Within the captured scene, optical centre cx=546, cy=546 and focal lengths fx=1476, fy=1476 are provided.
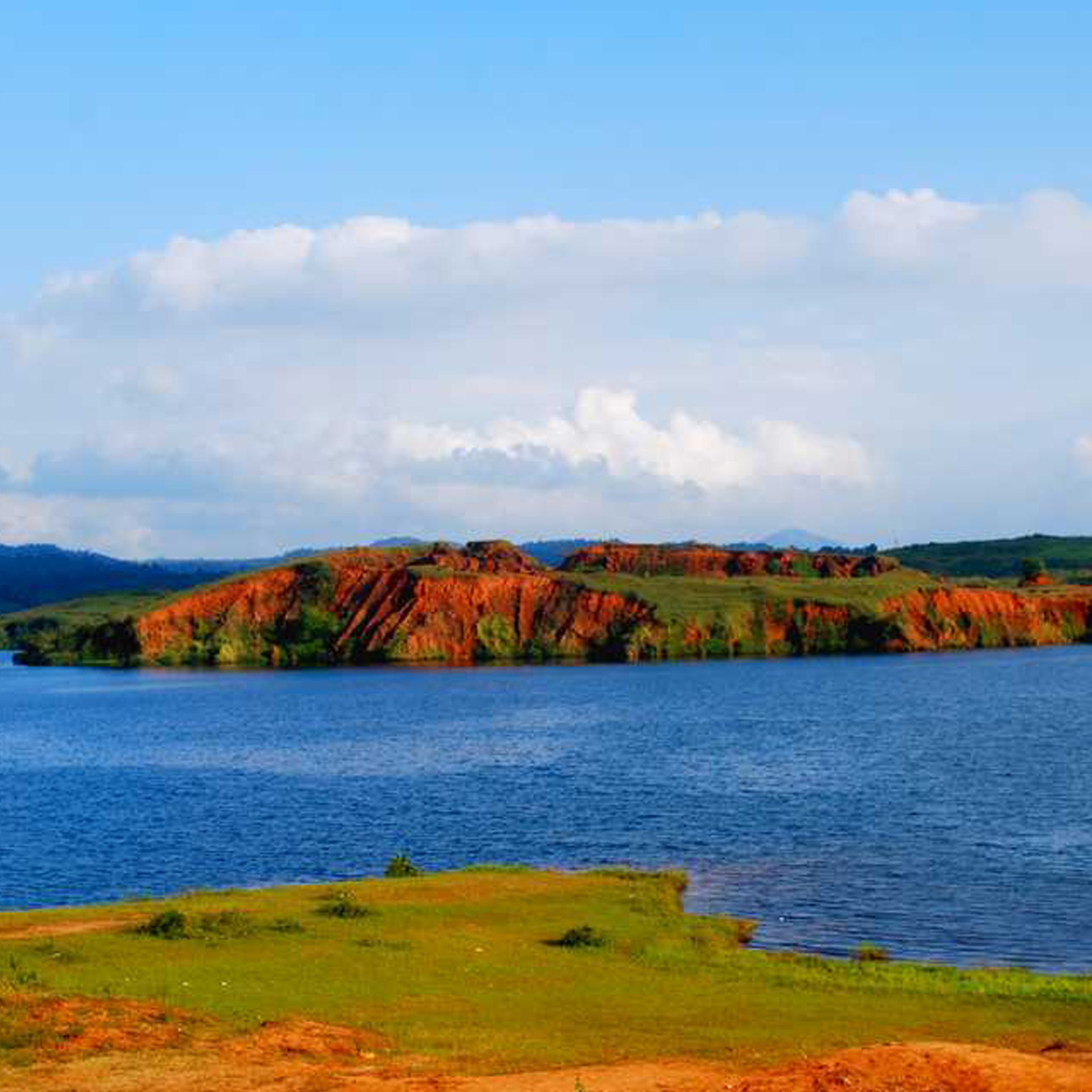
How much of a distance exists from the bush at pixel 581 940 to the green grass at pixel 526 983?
266 millimetres

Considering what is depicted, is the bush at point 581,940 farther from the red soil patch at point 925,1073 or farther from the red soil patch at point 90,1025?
the red soil patch at point 925,1073

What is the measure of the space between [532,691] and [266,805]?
74607 mm

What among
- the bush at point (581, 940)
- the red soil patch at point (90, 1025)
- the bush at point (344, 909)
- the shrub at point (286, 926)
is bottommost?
the bush at point (581, 940)

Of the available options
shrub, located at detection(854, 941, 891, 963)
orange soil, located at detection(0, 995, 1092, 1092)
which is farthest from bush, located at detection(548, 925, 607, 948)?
orange soil, located at detection(0, 995, 1092, 1092)

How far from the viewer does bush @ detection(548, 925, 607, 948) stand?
42.3 meters

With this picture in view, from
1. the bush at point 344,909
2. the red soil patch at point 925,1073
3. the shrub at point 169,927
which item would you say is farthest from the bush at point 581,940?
the red soil patch at point 925,1073

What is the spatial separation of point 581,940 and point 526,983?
5.68m

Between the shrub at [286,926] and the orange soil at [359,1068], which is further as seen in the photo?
the shrub at [286,926]

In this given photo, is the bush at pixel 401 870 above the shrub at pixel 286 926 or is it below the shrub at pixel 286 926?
below

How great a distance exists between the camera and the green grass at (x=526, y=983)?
31516 millimetres

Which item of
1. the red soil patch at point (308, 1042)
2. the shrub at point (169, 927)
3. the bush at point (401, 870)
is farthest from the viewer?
the bush at point (401, 870)

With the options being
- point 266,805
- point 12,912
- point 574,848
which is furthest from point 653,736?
point 12,912

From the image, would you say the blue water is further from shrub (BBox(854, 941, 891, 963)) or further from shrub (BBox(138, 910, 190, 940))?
shrub (BBox(138, 910, 190, 940))

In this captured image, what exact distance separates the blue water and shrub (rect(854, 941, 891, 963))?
2.22ft
